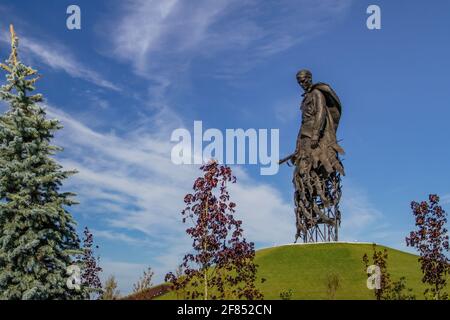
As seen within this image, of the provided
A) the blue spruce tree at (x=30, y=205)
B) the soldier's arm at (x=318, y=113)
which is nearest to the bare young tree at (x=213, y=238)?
the blue spruce tree at (x=30, y=205)

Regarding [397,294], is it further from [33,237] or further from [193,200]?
[33,237]

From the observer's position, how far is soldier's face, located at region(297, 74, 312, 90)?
1810 inches

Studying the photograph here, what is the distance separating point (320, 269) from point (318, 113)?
12238 mm

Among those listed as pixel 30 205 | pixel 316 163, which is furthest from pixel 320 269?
pixel 30 205

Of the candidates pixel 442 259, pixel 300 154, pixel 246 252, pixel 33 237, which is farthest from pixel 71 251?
pixel 300 154

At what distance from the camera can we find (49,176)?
2508cm

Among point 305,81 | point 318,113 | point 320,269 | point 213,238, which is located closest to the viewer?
point 213,238

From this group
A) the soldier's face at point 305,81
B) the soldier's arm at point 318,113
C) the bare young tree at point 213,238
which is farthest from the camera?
the soldier's face at point 305,81

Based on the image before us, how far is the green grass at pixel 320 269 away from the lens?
35.5 metres

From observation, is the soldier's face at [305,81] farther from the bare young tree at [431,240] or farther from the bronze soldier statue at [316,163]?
the bare young tree at [431,240]

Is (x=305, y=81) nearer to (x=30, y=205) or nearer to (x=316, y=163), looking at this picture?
(x=316, y=163)

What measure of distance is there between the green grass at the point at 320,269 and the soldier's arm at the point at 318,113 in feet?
28.8

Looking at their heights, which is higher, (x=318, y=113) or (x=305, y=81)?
(x=305, y=81)

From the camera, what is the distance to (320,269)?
131 ft
